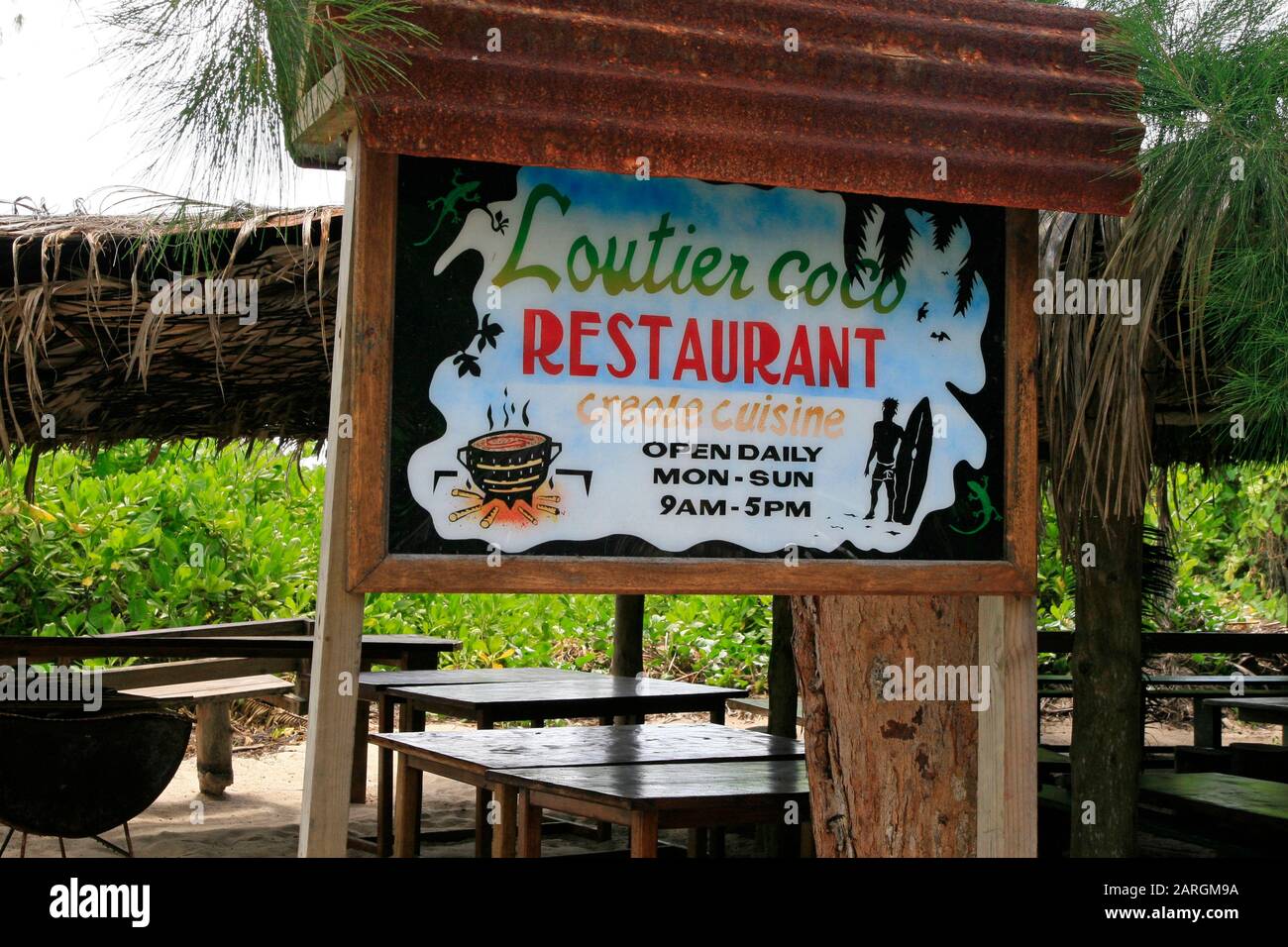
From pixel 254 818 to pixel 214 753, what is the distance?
0.80 metres

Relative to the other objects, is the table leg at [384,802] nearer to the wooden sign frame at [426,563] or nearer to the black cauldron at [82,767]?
the black cauldron at [82,767]

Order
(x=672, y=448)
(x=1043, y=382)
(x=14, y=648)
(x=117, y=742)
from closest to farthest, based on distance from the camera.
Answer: (x=672, y=448)
(x=1043, y=382)
(x=117, y=742)
(x=14, y=648)

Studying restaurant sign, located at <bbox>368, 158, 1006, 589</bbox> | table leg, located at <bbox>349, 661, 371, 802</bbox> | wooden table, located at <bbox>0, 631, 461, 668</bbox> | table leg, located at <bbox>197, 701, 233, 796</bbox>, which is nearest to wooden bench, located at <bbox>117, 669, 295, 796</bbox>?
table leg, located at <bbox>197, 701, 233, 796</bbox>

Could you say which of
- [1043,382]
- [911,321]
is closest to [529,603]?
[1043,382]

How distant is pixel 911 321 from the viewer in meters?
2.61

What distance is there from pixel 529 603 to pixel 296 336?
24.6ft

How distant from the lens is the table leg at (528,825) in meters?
4.06

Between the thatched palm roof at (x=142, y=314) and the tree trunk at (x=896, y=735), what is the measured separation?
6.09 feet

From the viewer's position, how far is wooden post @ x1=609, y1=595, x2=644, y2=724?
313 inches

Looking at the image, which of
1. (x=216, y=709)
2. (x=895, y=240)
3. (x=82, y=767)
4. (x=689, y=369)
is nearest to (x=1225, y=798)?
(x=895, y=240)

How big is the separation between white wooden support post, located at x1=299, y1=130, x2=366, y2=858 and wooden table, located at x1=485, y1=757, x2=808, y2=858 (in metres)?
1.46

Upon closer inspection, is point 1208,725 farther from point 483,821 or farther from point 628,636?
point 483,821

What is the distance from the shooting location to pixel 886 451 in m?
2.58
